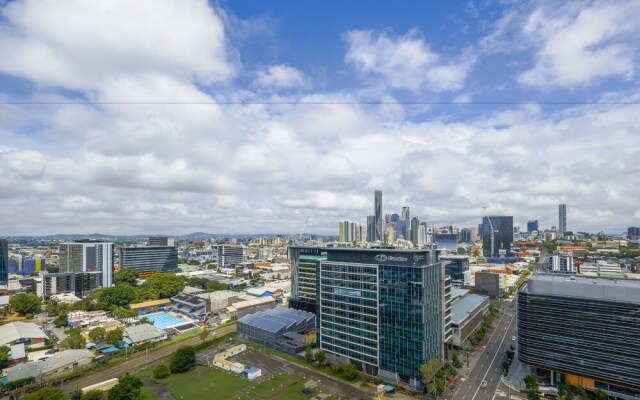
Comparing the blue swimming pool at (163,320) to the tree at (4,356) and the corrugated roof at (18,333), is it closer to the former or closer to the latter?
the corrugated roof at (18,333)

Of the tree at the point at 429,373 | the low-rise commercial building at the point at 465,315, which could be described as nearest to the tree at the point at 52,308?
the tree at the point at 429,373

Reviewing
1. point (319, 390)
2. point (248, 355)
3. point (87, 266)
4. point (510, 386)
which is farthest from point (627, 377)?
point (87, 266)

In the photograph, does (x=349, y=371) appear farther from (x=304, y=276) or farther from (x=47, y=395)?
(x=47, y=395)

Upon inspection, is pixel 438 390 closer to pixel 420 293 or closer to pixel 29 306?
pixel 420 293

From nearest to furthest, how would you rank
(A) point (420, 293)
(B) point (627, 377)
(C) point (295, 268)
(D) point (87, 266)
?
1. (B) point (627, 377)
2. (A) point (420, 293)
3. (C) point (295, 268)
4. (D) point (87, 266)

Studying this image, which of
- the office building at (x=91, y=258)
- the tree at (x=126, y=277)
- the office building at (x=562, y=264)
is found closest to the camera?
the tree at (x=126, y=277)
